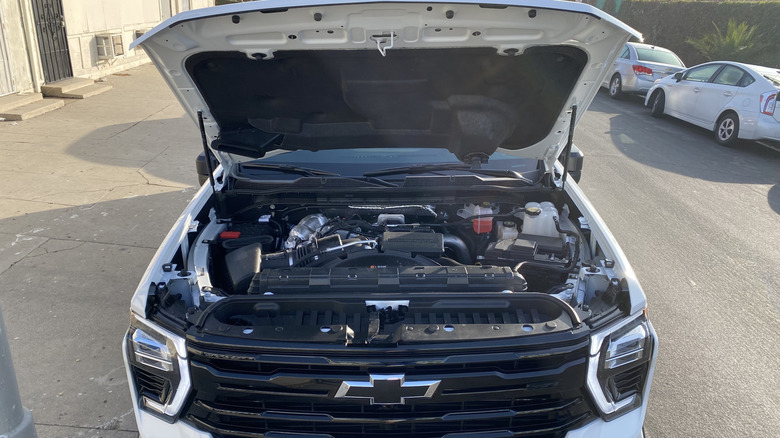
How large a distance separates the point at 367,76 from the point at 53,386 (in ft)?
9.12

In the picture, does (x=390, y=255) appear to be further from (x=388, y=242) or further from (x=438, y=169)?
(x=438, y=169)

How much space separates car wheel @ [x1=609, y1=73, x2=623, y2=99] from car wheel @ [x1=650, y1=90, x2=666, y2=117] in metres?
1.75

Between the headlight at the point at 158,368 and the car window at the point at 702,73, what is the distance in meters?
11.5

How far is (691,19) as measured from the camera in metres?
19.2

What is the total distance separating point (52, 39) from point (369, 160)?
10095mm

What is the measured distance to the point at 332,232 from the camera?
3432 mm

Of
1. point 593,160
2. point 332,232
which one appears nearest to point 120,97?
point 593,160

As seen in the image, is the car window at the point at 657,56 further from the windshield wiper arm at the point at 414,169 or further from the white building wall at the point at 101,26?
the white building wall at the point at 101,26

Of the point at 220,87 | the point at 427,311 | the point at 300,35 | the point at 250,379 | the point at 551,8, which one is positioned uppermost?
the point at 551,8

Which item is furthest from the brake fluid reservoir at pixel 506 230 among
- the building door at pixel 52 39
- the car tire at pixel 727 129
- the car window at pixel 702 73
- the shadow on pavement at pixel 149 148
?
the building door at pixel 52 39

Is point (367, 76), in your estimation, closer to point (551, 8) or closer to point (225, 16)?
point (225, 16)

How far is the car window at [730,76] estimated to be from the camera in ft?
33.3

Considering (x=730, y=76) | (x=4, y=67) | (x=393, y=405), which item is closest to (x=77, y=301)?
(x=393, y=405)

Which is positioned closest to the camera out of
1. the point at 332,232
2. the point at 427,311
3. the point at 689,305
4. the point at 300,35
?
the point at 427,311
